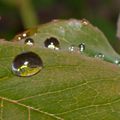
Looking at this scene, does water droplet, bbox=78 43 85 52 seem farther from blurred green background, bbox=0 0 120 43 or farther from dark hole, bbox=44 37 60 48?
blurred green background, bbox=0 0 120 43

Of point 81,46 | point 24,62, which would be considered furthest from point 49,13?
point 24,62

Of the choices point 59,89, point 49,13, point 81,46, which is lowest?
point 59,89

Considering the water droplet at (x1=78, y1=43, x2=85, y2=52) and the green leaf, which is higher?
the water droplet at (x1=78, y1=43, x2=85, y2=52)

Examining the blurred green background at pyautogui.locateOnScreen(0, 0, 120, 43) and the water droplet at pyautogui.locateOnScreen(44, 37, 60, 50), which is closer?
the water droplet at pyautogui.locateOnScreen(44, 37, 60, 50)

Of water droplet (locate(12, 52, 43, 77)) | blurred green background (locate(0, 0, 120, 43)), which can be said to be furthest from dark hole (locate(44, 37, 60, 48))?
blurred green background (locate(0, 0, 120, 43))

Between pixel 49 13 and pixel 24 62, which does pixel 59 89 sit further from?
pixel 49 13

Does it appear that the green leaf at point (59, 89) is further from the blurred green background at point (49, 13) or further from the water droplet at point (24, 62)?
the blurred green background at point (49, 13)

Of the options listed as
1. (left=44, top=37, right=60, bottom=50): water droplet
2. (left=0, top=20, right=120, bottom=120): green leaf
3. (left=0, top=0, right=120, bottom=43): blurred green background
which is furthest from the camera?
(left=0, top=0, right=120, bottom=43): blurred green background
